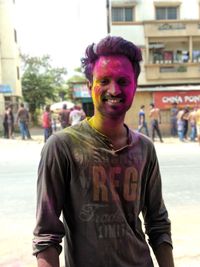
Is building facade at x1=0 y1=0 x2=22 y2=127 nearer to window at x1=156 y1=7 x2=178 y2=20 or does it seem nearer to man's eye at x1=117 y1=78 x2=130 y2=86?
window at x1=156 y1=7 x2=178 y2=20

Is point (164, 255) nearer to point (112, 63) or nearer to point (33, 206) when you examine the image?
point (112, 63)

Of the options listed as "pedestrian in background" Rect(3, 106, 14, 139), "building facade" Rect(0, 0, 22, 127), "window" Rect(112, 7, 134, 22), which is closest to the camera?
"pedestrian in background" Rect(3, 106, 14, 139)

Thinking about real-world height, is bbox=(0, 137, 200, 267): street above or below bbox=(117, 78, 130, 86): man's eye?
below

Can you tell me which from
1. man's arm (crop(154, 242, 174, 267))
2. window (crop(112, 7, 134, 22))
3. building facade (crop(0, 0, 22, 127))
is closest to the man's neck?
man's arm (crop(154, 242, 174, 267))

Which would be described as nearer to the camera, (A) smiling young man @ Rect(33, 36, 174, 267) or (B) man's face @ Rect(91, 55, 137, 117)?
(A) smiling young man @ Rect(33, 36, 174, 267)

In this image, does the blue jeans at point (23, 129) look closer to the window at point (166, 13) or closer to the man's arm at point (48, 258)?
the window at point (166, 13)

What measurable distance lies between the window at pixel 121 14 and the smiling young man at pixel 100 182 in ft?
83.3

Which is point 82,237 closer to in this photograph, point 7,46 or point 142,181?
point 142,181

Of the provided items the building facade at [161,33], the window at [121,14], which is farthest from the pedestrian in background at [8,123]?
the window at [121,14]

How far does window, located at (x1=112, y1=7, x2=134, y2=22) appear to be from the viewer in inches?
1033

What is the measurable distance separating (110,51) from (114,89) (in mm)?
140

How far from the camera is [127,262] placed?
1502 millimetres

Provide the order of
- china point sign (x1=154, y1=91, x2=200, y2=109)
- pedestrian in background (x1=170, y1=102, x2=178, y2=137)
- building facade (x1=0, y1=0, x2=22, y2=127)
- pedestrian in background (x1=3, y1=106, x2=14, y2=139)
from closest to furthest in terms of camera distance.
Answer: pedestrian in background (x1=3, y1=106, x2=14, y2=139)
pedestrian in background (x1=170, y1=102, x2=178, y2=137)
china point sign (x1=154, y1=91, x2=200, y2=109)
building facade (x1=0, y1=0, x2=22, y2=127)

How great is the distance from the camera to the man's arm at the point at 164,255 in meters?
1.62
